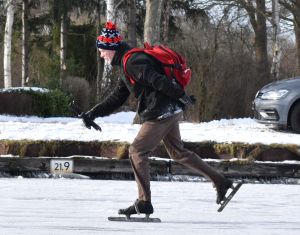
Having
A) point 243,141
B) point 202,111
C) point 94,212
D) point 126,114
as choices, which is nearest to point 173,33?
point 126,114

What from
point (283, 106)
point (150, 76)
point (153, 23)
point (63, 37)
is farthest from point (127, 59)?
point (63, 37)

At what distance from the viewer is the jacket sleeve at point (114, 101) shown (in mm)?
7421

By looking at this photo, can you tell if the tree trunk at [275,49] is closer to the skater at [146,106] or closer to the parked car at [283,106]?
the parked car at [283,106]

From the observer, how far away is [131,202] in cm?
866

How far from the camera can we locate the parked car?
13.8 metres

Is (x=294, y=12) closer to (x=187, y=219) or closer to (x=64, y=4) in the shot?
(x=64, y=4)

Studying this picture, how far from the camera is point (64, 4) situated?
32.9m

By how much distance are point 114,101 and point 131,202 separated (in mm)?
1538

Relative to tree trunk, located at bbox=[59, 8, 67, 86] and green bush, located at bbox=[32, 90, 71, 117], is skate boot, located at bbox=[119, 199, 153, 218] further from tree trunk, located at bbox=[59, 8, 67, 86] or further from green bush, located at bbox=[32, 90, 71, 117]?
tree trunk, located at bbox=[59, 8, 67, 86]

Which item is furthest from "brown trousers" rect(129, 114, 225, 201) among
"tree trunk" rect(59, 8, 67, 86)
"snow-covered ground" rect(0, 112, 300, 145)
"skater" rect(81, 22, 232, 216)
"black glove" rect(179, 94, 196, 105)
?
"tree trunk" rect(59, 8, 67, 86)

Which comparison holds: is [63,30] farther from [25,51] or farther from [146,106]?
[146,106]

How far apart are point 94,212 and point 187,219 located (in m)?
0.83

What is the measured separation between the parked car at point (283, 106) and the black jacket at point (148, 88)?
6.76m

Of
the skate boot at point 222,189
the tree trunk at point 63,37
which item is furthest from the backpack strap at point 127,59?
the tree trunk at point 63,37
